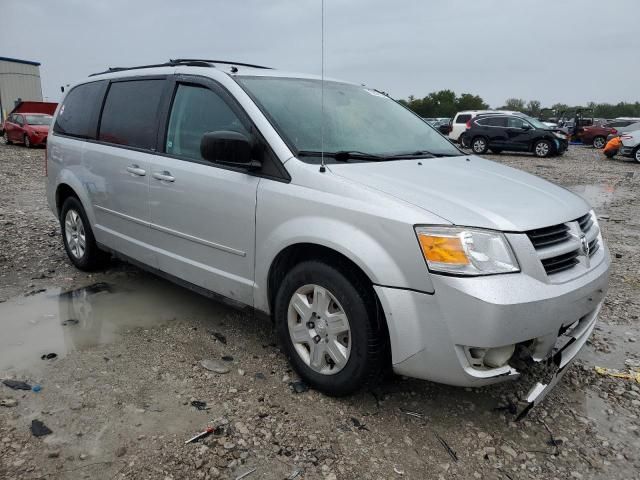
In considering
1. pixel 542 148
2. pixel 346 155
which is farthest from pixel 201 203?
pixel 542 148

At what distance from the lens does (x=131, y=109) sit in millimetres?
3969

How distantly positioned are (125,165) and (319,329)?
2.12 meters

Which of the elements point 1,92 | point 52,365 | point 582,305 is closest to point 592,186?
point 582,305

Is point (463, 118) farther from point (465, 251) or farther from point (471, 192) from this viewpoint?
point (465, 251)

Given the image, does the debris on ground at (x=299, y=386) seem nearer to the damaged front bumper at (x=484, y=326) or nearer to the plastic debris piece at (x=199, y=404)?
the plastic debris piece at (x=199, y=404)

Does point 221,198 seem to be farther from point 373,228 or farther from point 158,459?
point 158,459

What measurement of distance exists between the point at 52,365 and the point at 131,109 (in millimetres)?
1996

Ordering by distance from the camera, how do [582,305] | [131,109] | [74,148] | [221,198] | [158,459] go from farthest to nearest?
[74,148] < [131,109] < [221,198] < [582,305] < [158,459]

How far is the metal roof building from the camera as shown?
34.2 metres

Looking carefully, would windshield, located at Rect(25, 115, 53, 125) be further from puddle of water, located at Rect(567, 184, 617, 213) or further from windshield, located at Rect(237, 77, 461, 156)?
windshield, located at Rect(237, 77, 461, 156)

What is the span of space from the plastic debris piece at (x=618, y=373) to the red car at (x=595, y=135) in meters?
25.7

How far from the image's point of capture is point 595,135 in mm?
25875

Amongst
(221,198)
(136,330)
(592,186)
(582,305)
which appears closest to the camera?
(582,305)

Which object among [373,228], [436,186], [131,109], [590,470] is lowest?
[590,470]
